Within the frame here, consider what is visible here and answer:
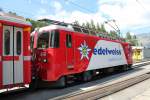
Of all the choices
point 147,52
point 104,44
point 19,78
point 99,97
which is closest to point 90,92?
point 99,97

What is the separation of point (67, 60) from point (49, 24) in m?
2.14

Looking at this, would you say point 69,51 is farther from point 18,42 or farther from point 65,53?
point 18,42

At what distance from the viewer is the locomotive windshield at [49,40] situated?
15.1m

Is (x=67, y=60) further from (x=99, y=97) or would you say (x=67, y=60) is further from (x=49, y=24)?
(x=99, y=97)

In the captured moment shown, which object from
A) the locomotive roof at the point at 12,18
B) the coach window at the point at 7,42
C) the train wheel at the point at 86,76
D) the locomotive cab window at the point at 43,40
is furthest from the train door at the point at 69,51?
the coach window at the point at 7,42

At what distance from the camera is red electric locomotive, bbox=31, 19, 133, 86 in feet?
48.9

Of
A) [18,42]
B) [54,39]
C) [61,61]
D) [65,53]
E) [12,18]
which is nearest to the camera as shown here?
[12,18]

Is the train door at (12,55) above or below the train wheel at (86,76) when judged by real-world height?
above

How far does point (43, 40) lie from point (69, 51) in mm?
1557

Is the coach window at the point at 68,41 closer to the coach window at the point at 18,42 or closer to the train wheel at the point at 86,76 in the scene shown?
the train wheel at the point at 86,76

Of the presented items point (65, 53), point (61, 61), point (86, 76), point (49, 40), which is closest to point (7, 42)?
point (49, 40)

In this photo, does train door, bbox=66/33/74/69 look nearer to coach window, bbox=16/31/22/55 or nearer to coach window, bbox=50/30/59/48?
coach window, bbox=50/30/59/48

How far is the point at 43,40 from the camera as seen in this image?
50.9ft

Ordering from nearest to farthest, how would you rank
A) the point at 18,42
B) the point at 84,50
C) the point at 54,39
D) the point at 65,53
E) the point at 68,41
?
1. the point at 18,42
2. the point at 54,39
3. the point at 65,53
4. the point at 68,41
5. the point at 84,50
